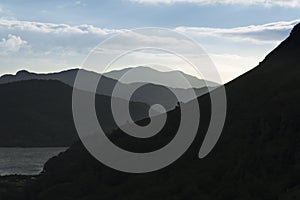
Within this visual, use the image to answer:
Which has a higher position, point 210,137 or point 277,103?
point 277,103

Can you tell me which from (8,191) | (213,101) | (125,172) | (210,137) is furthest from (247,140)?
(8,191)

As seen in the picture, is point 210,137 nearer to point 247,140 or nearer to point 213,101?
point 247,140

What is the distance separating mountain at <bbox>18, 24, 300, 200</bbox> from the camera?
6366cm

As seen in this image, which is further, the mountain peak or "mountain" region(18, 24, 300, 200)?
the mountain peak

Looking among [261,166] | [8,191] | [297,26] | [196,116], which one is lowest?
[8,191]

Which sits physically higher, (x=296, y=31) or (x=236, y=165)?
(x=296, y=31)

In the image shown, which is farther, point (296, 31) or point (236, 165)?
point (296, 31)

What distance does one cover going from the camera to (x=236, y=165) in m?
69.2

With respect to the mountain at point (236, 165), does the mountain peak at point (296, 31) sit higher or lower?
higher

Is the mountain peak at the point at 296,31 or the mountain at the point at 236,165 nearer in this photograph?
the mountain at the point at 236,165

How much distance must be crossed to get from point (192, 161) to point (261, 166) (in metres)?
16.5

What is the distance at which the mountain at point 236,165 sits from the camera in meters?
63.7

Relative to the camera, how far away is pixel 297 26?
128875 millimetres

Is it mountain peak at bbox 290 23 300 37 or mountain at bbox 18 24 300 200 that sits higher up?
mountain peak at bbox 290 23 300 37
